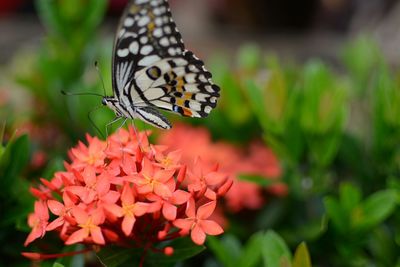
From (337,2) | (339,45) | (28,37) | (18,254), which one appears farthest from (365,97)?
(28,37)

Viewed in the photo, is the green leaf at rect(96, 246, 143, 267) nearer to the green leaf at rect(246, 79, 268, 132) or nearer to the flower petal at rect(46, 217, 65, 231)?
the flower petal at rect(46, 217, 65, 231)

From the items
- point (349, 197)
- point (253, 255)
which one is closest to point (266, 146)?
point (349, 197)

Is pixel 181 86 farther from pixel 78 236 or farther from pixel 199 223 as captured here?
pixel 78 236

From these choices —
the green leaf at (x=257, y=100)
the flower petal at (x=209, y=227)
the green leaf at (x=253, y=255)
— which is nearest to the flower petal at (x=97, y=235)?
the flower petal at (x=209, y=227)

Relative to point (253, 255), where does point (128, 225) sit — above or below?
above

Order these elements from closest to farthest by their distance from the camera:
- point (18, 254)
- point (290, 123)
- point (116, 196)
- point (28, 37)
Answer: point (116, 196), point (18, 254), point (290, 123), point (28, 37)

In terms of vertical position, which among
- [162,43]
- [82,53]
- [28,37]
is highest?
[162,43]

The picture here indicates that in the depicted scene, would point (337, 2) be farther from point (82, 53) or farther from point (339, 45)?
point (82, 53)
